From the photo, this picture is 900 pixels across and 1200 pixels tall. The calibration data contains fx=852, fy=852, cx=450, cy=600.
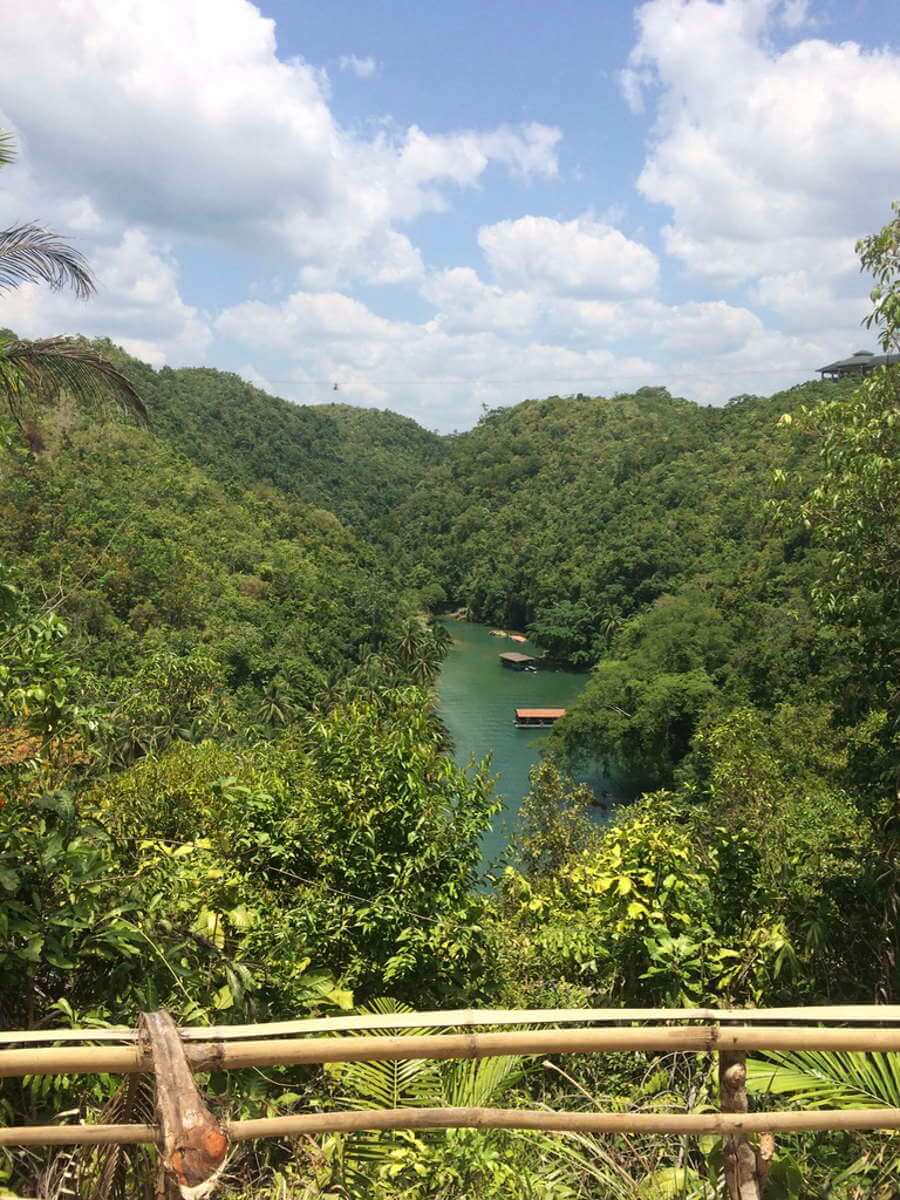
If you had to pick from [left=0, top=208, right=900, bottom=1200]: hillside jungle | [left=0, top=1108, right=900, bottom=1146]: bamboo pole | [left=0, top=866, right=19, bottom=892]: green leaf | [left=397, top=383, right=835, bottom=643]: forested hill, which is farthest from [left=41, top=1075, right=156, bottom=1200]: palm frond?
[left=397, top=383, right=835, bottom=643]: forested hill

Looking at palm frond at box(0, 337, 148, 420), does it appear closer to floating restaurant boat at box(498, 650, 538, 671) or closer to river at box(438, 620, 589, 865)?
river at box(438, 620, 589, 865)

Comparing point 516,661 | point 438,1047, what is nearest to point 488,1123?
point 438,1047

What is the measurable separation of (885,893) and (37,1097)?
3227 millimetres

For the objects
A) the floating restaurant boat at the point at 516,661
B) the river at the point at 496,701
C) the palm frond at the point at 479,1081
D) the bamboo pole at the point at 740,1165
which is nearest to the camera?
the bamboo pole at the point at 740,1165

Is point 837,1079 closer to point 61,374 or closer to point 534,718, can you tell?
point 61,374

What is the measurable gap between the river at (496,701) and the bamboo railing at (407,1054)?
59.8 ft

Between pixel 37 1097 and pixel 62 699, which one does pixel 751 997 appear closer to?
pixel 37 1097

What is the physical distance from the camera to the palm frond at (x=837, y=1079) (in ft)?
5.72

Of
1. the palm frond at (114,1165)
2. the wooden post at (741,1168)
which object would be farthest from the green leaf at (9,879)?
the wooden post at (741,1168)

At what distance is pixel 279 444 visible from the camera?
71250mm

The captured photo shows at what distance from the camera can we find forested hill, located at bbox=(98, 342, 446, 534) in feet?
182

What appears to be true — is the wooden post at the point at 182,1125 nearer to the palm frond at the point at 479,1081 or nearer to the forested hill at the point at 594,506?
the palm frond at the point at 479,1081

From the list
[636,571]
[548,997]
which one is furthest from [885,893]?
[636,571]

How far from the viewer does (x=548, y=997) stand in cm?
363
